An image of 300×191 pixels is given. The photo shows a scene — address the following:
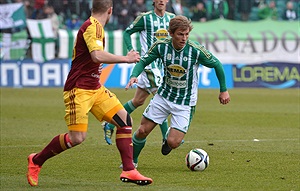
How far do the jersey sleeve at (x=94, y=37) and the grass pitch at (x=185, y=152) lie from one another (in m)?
1.44

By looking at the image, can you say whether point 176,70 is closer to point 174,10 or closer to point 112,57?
point 112,57

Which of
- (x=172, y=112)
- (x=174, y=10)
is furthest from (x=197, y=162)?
(x=174, y=10)

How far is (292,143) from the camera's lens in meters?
11.4

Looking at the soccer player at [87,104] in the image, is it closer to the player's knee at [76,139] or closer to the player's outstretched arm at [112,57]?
the player's knee at [76,139]

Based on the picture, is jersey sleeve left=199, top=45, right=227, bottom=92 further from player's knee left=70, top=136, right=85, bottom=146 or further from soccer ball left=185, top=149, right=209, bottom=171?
player's knee left=70, top=136, right=85, bottom=146

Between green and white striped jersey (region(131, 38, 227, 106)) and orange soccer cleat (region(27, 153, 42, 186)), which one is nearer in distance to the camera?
orange soccer cleat (region(27, 153, 42, 186))

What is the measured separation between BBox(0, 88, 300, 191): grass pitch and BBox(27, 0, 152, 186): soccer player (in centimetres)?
29

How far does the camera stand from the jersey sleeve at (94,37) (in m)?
7.58

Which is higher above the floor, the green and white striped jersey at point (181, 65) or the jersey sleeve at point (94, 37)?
the jersey sleeve at point (94, 37)

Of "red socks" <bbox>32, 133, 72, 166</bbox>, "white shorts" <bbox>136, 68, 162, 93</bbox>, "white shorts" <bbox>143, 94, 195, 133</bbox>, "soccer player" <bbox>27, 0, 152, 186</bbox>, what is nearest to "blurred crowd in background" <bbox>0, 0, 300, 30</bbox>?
"white shorts" <bbox>136, 68, 162, 93</bbox>

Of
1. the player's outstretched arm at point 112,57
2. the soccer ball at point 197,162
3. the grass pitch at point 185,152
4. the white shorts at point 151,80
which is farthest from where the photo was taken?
the white shorts at point 151,80

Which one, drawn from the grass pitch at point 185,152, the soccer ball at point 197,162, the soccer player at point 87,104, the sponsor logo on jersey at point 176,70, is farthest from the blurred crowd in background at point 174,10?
the soccer player at point 87,104

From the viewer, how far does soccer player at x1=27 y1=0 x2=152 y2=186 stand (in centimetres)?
777

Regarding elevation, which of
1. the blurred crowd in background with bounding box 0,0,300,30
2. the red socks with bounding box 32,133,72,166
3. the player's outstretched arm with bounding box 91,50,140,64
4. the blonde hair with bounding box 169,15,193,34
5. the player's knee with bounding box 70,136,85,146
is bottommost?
the blurred crowd in background with bounding box 0,0,300,30
